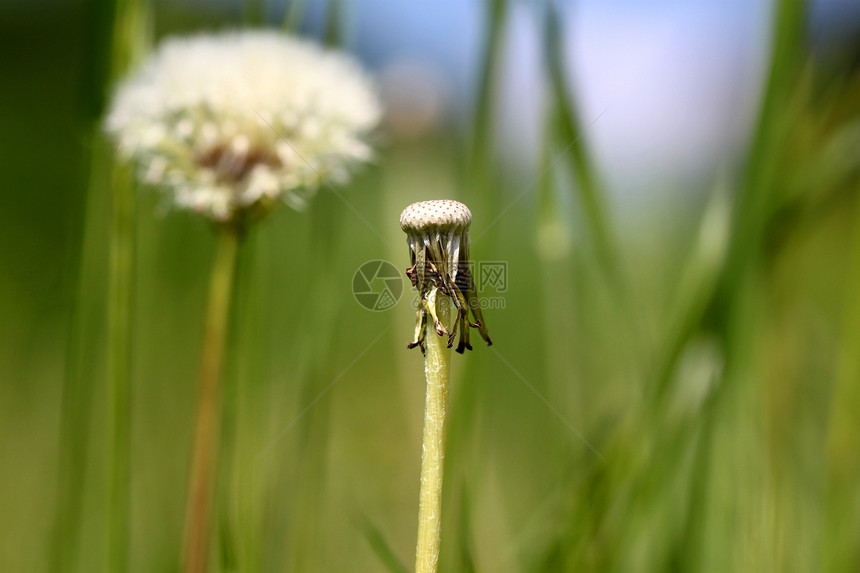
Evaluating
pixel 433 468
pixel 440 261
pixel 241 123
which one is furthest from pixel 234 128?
pixel 433 468

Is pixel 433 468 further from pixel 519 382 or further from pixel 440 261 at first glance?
pixel 519 382

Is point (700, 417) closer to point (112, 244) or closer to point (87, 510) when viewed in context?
point (112, 244)

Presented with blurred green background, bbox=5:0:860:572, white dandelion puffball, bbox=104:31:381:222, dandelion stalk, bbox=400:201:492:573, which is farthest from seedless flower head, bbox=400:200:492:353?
white dandelion puffball, bbox=104:31:381:222

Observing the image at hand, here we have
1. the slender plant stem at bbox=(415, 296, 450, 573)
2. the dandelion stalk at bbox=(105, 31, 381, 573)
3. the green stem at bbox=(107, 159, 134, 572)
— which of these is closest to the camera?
the slender plant stem at bbox=(415, 296, 450, 573)

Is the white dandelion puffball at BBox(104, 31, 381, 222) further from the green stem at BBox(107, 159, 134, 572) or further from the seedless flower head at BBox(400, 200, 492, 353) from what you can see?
the seedless flower head at BBox(400, 200, 492, 353)

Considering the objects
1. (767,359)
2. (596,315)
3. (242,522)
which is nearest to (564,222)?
(596,315)
